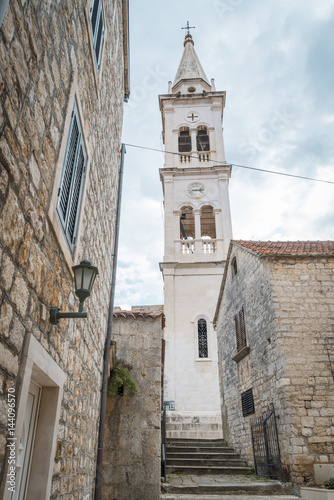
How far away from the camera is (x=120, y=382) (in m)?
7.10

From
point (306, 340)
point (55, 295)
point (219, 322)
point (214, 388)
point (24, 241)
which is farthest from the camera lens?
point (214, 388)

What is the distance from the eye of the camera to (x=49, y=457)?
297 cm

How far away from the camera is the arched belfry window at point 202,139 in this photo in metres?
25.5

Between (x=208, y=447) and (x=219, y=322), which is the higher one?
(x=219, y=322)

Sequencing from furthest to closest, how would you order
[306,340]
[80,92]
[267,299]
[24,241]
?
[267,299]
[306,340]
[80,92]
[24,241]

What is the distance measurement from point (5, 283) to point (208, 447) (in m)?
11.4

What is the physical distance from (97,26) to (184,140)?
878 inches

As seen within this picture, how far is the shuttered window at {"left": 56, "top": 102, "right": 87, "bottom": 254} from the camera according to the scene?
138 inches

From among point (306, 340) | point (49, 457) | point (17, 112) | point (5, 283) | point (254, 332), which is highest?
point (254, 332)

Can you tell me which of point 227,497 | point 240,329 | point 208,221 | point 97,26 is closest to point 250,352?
point 240,329

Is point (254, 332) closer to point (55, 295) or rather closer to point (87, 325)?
point (87, 325)

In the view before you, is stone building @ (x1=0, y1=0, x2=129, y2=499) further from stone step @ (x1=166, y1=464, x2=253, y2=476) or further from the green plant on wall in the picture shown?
stone step @ (x1=166, y1=464, x2=253, y2=476)

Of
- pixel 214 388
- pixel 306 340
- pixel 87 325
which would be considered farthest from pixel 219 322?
Result: pixel 87 325

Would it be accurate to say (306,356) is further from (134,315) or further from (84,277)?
(84,277)
